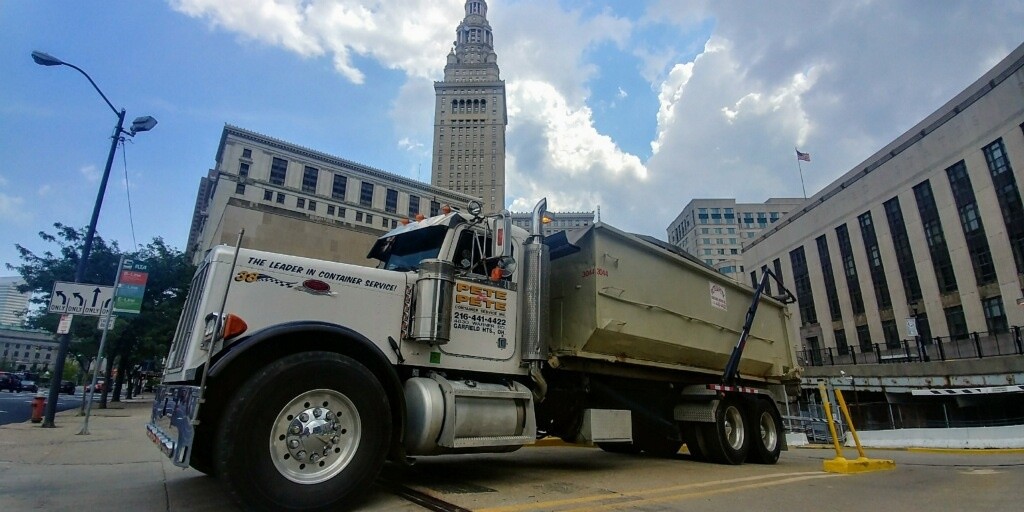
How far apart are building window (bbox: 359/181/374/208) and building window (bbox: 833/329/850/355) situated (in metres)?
58.3

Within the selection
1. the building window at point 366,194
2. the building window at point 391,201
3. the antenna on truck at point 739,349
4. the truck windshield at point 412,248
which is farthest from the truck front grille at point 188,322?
the building window at point 391,201

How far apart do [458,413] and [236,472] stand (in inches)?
75.8

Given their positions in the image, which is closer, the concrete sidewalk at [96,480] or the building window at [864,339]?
the concrete sidewalk at [96,480]

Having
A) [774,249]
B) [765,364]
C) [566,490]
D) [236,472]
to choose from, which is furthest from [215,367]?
[774,249]

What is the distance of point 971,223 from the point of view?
35.2 m

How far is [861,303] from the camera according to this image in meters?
44.5

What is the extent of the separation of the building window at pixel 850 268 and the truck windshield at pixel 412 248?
4950cm

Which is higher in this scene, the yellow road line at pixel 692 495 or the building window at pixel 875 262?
the building window at pixel 875 262

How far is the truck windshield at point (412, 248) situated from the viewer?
573 centimetres

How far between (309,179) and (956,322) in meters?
69.2

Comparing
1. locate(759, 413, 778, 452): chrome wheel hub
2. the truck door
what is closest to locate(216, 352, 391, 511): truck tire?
the truck door

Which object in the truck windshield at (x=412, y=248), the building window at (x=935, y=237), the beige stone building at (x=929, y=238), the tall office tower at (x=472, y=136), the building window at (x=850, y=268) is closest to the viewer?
the truck windshield at (x=412, y=248)

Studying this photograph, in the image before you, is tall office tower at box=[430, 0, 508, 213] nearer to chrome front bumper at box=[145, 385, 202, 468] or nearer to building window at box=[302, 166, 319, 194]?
building window at box=[302, 166, 319, 194]

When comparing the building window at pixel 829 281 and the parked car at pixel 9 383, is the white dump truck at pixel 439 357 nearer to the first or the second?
the building window at pixel 829 281
